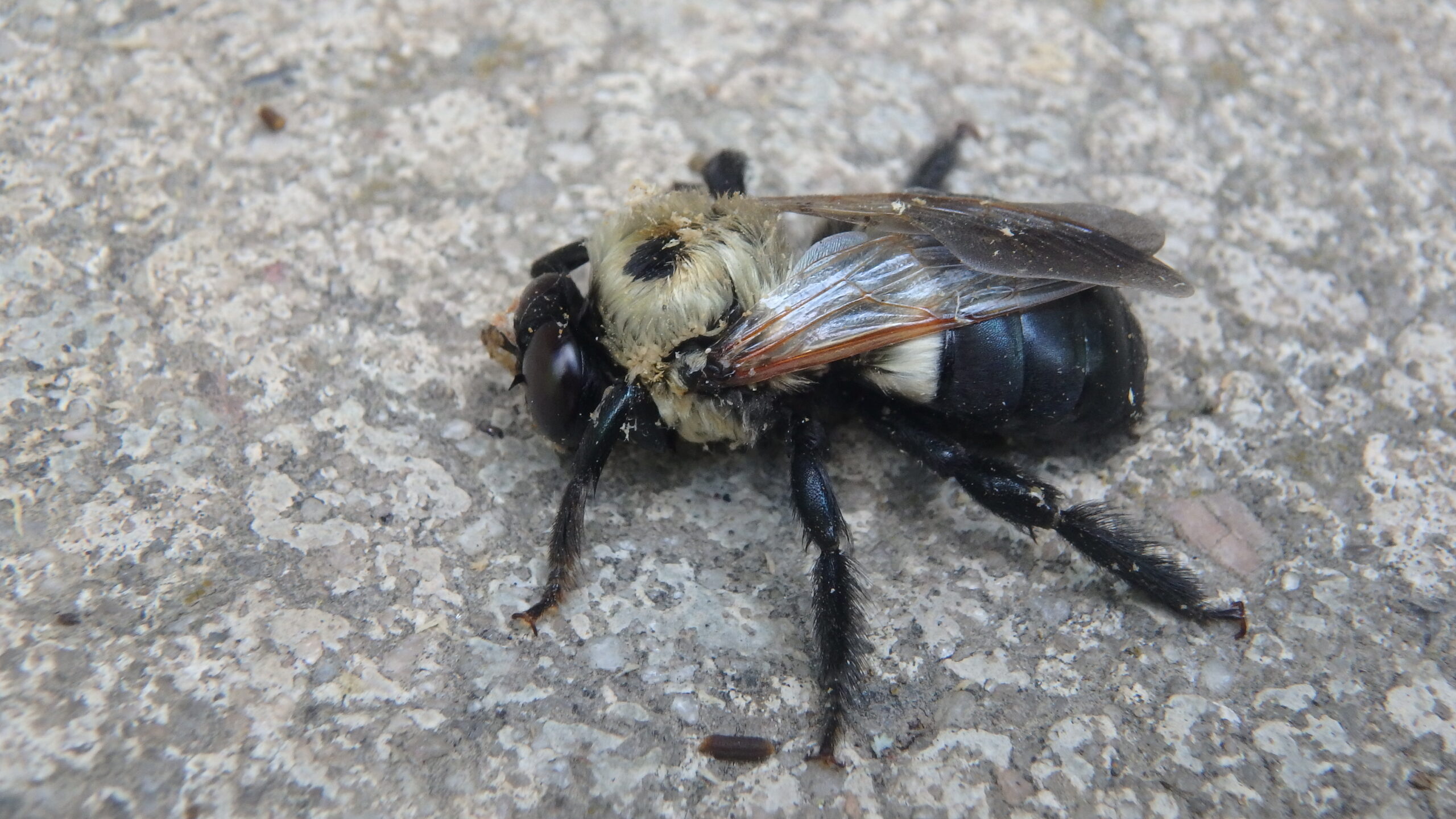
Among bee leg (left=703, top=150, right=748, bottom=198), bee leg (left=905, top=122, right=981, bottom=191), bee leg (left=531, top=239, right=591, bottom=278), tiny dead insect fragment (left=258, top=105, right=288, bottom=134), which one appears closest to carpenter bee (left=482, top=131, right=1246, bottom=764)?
bee leg (left=531, top=239, right=591, bottom=278)

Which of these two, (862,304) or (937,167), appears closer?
(862,304)

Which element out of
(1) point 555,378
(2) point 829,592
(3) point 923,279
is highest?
(3) point 923,279

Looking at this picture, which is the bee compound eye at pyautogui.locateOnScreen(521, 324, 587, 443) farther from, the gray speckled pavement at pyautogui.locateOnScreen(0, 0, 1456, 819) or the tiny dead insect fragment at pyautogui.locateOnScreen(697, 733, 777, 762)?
the tiny dead insect fragment at pyautogui.locateOnScreen(697, 733, 777, 762)

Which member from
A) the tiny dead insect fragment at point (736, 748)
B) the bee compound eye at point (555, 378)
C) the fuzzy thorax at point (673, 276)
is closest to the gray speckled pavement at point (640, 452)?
the tiny dead insect fragment at point (736, 748)

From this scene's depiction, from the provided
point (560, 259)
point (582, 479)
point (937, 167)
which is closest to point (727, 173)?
point (560, 259)

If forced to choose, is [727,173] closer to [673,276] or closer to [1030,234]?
[673,276]

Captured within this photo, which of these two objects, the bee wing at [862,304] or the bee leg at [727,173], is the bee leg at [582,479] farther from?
the bee leg at [727,173]

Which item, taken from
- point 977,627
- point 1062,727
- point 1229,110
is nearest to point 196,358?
point 977,627
